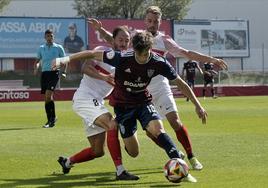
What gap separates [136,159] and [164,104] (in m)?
1.16

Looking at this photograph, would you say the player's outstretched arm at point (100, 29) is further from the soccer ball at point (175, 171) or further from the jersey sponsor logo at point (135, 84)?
the soccer ball at point (175, 171)

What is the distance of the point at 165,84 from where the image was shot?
9516 millimetres

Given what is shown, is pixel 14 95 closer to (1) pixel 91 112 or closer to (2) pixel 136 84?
(1) pixel 91 112

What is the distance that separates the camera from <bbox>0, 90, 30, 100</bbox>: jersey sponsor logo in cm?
3757

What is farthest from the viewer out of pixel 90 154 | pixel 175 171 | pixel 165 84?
pixel 165 84

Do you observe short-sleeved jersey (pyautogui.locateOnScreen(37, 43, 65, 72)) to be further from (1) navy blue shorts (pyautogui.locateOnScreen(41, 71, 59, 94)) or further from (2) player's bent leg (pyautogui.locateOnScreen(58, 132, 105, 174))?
(2) player's bent leg (pyautogui.locateOnScreen(58, 132, 105, 174))

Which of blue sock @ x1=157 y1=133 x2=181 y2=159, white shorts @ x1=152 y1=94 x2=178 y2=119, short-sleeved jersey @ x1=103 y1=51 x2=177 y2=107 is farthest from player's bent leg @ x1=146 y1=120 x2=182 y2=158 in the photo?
white shorts @ x1=152 y1=94 x2=178 y2=119

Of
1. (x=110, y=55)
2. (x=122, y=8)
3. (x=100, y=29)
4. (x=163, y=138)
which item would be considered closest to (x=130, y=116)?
(x=163, y=138)

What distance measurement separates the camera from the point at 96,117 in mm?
8492

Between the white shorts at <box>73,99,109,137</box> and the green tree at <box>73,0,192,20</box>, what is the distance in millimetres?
63156

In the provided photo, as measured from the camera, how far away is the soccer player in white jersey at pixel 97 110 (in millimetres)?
8262

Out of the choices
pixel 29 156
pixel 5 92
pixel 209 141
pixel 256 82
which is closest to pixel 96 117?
pixel 29 156

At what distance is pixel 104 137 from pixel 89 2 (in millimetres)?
64861

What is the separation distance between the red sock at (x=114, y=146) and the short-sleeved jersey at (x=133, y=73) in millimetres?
375
